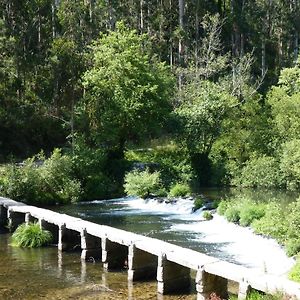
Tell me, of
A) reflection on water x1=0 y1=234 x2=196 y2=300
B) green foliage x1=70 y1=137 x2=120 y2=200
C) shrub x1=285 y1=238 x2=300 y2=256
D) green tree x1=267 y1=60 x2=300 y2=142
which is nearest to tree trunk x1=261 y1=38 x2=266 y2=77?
green tree x1=267 y1=60 x2=300 y2=142

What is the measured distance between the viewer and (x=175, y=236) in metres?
22.5

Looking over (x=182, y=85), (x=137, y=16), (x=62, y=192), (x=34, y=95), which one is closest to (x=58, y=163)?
(x=62, y=192)

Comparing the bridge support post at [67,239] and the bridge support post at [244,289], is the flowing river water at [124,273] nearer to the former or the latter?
the bridge support post at [67,239]

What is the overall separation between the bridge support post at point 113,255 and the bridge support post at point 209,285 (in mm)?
4455

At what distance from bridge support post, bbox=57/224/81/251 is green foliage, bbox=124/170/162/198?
11.5m

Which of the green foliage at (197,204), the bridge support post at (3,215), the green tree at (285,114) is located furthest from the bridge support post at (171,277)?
the green tree at (285,114)

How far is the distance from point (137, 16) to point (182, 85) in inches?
456

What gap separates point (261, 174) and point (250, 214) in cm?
1477

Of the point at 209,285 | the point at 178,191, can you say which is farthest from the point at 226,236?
the point at 178,191

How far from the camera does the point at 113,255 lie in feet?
59.4

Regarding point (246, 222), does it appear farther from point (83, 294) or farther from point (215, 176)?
point (215, 176)

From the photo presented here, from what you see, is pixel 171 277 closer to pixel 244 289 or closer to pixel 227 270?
pixel 227 270

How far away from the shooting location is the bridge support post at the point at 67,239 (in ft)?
65.9

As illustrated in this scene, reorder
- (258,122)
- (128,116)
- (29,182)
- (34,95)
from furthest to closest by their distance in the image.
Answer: (34,95), (258,122), (128,116), (29,182)
